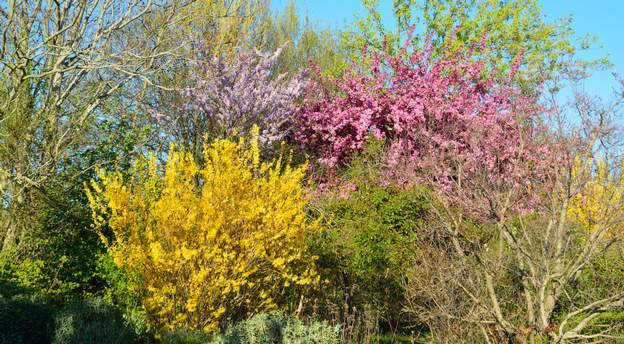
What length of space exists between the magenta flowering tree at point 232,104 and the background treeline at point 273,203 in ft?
0.15

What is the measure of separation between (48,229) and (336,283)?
4.01m

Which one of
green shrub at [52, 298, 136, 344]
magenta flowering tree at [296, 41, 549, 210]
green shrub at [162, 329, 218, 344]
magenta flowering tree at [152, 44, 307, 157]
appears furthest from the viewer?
magenta flowering tree at [296, 41, 549, 210]

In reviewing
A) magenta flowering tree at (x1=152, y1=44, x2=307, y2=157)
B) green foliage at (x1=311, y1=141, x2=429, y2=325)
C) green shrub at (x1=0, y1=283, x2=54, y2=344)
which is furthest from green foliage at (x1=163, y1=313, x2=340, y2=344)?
magenta flowering tree at (x1=152, y1=44, x2=307, y2=157)

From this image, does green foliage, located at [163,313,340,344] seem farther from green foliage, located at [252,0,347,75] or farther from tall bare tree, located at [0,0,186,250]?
green foliage, located at [252,0,347,75]

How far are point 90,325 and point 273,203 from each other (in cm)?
209

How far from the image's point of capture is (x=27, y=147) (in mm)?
8766

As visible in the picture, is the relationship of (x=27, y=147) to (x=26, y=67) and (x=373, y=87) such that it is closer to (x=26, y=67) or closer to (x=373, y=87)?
(x=26, y=67)

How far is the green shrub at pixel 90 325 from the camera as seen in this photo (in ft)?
19.0

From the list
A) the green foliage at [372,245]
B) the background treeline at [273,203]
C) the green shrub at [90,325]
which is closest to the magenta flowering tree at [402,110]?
the background treeline at [273,203]

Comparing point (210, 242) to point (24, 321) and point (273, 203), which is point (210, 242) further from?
point (24, 321)

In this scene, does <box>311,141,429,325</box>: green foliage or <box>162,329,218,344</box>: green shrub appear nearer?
<box>162,329,218,344</box>: green shrub

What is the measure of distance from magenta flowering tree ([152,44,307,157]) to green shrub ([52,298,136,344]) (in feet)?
19.9

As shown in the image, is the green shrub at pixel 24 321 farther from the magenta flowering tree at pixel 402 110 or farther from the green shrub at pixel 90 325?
the magenta flowering tree at pixel 402 110

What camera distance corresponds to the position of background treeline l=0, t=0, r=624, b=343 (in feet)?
19.6
